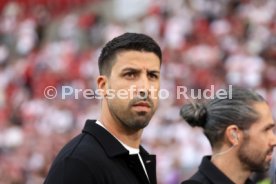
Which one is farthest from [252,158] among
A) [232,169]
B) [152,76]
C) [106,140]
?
[106,140]

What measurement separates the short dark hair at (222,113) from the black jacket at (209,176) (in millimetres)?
126

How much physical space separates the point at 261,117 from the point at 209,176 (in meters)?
0.35

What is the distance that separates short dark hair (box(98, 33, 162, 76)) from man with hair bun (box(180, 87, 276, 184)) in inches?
21.9

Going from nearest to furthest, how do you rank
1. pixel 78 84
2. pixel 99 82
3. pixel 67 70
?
pixel 99 82 < pixel 78 84 < pixel 67 70

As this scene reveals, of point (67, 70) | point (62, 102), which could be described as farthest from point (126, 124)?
point (67, 70)

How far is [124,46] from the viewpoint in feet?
11.3

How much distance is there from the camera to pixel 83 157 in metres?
3.18

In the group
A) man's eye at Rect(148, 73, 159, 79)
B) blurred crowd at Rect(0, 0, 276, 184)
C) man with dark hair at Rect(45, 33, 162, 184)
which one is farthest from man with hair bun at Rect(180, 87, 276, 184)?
blurred crowd at Rect(0, 0, 276, 184)

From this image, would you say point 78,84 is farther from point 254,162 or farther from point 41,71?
point 254,162

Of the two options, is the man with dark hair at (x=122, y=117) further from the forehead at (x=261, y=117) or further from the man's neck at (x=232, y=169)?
the forehead at (x=261, y=117)

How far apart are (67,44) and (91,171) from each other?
39.5ft

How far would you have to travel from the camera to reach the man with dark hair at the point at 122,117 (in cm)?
324

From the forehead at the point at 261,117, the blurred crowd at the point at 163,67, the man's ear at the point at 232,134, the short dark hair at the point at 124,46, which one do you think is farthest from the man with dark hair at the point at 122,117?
the blurred crowd at the point at 163,67

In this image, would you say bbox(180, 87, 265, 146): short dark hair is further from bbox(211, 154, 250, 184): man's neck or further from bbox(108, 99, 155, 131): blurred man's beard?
bbox(108, 99, 155, 131): blurred man's beard
